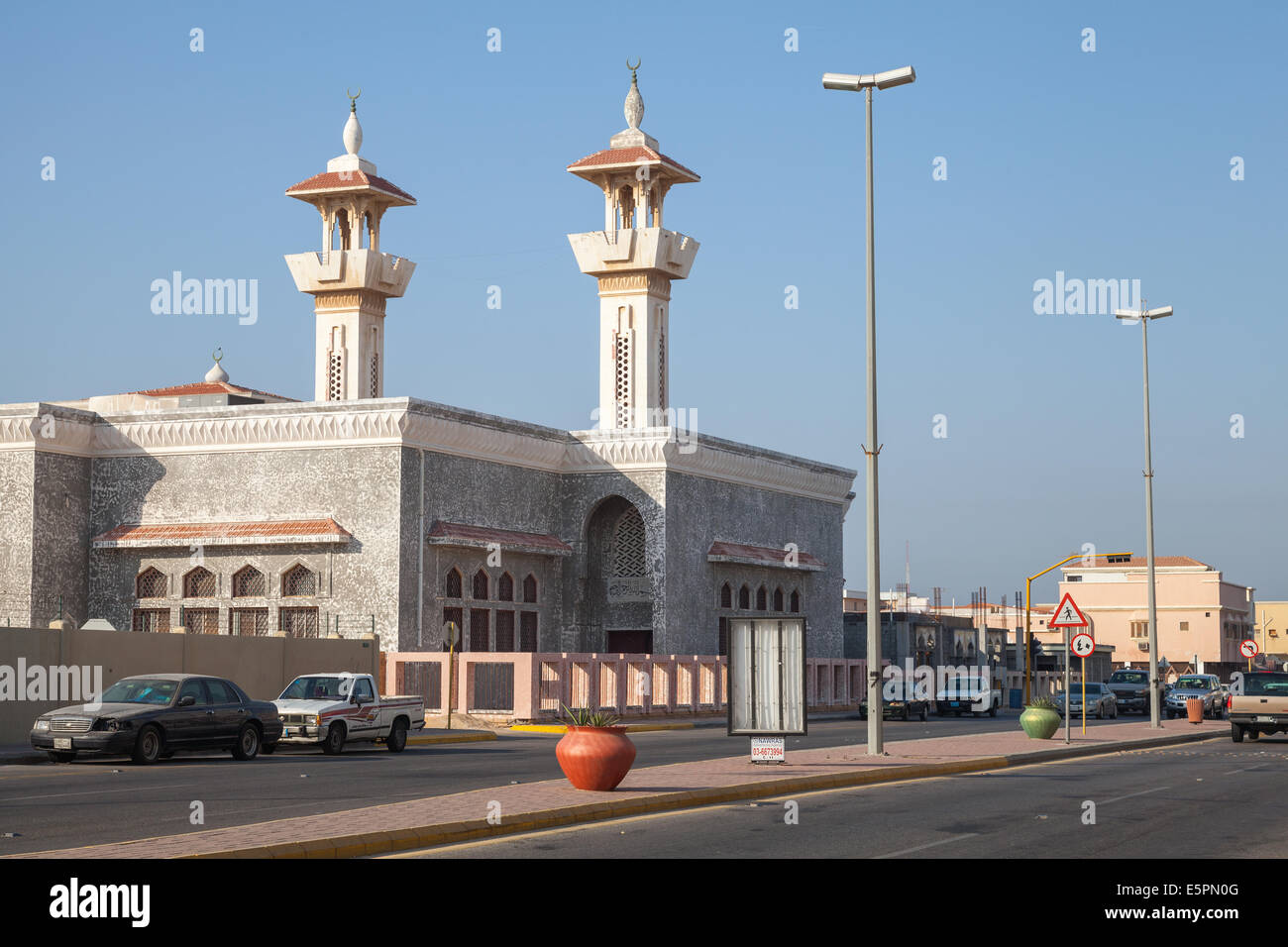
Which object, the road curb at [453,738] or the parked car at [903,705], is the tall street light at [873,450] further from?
the parked car at [903,705]

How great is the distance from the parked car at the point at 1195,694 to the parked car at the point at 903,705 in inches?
362

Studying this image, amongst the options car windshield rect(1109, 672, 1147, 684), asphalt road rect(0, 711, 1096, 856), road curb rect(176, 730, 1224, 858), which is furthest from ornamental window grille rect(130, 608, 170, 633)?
car windshield rect(1109, 672, 1147, 684)

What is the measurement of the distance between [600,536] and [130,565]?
14285 mm

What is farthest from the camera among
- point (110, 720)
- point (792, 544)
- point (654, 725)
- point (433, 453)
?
point (792, 544)

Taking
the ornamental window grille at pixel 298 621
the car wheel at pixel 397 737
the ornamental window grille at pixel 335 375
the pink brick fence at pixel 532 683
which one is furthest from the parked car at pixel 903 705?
the ornamental window grille at pixel 335 375

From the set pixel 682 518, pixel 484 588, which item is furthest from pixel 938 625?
pixel 484 588

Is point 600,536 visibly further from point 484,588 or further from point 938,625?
point 938,625

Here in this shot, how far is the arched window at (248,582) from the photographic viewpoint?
1783 inches

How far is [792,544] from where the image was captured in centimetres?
5756

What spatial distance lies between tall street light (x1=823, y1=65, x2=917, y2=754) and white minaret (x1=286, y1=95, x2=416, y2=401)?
29650 millimetres

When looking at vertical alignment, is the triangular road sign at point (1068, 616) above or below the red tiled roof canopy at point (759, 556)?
below

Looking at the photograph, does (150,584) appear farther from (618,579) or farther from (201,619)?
(618,579)

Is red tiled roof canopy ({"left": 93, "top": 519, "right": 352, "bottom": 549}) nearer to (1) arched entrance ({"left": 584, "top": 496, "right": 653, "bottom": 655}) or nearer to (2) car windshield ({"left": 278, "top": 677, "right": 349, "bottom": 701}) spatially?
(1) arched entrance ({"left": 584, "top": 496, "right": 653, "bottom": 655})
